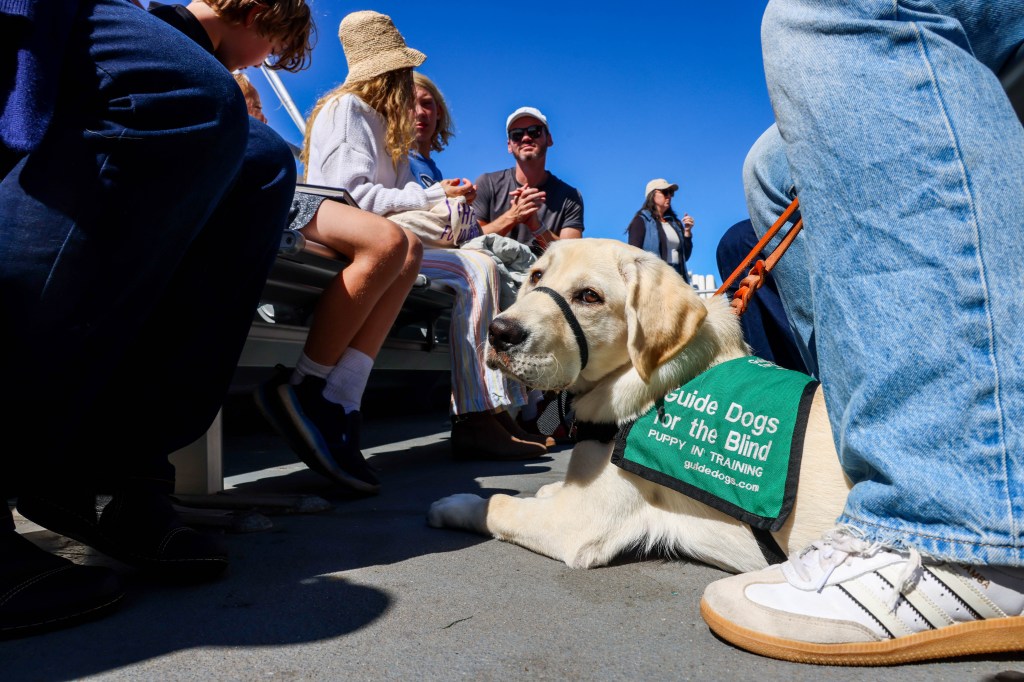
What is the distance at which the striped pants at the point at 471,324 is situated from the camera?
11.0 feet

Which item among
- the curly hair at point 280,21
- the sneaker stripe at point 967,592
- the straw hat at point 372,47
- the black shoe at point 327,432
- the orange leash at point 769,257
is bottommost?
the black shoe at point 327,432

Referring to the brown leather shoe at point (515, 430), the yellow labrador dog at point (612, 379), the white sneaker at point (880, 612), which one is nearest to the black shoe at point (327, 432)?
the yellow labrador dog at point (612, 379)

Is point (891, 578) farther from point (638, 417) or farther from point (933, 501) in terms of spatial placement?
point (638, 417)

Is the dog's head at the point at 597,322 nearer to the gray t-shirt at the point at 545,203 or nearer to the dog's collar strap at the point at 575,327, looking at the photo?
the dog's collar strap at the point at 575,327

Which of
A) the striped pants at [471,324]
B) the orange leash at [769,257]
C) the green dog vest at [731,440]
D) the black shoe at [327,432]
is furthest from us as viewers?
the striped pants at [471,324]

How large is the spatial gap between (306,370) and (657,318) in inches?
55.1

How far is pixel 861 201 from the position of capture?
1.20 meters

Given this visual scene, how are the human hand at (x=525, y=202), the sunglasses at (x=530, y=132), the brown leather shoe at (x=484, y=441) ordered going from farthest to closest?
the sunglasses at (x=530, y=132)
the human hand at (x=525, y=202)
the brown leather shoe at (x=484, y=441)

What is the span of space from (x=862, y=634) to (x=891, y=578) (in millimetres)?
104

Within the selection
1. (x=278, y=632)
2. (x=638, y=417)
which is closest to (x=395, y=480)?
(x=638, y=417)

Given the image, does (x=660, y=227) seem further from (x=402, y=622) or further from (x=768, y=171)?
(x=402, y=622)

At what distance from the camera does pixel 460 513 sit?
201 cm

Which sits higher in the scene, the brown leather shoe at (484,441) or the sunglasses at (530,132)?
the sunglasses at (530,132)

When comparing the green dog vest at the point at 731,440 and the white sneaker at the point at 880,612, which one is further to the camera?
the green dog vest at the point at 731,440
